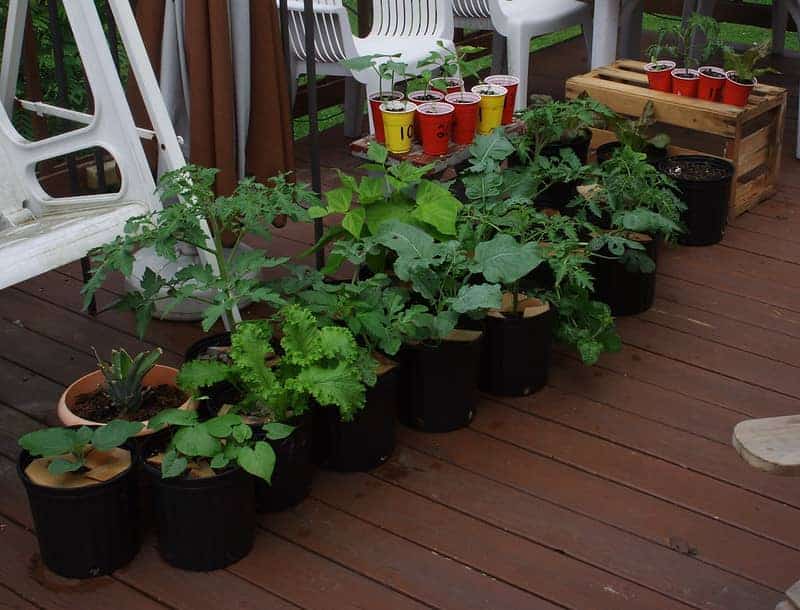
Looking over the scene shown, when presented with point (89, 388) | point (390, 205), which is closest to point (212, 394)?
point (89, 388)

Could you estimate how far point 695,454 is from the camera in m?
2.40

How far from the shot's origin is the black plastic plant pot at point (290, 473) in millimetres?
2127

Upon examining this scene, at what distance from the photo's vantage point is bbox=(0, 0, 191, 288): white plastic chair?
221 cm

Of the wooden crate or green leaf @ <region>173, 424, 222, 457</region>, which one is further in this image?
the wooden crate

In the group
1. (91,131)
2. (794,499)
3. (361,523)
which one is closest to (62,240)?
(91,131)

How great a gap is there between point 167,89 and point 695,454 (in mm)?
1565

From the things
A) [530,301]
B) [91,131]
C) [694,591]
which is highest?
[91,131]

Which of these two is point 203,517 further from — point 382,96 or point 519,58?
point 519,58

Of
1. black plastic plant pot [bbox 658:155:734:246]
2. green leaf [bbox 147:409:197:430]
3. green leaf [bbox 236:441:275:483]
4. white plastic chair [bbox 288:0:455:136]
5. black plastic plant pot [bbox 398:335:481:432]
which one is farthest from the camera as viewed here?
white plastic chair [bbox 288:0:455:136]

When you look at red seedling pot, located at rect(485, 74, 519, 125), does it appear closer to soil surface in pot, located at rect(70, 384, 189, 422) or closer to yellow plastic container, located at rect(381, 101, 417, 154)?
yellow plastic container, located at rect(381, 101, 417, 154)

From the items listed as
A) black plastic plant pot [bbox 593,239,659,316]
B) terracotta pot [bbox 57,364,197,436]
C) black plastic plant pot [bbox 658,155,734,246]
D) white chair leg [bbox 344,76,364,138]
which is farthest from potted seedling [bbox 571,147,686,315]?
white chair leg [bbox 344,76,364,138]

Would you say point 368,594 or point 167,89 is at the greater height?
point 167,89

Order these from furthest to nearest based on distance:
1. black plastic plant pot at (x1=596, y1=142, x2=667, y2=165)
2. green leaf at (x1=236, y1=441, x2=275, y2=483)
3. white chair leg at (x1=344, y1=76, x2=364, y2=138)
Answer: white chair leg at (x1=344, y1=76, x2=364, y2=138) < black plastic plant pot at (x1=596, y1=142, x2=667, y2=165) < green leaf at (x1=236, y1=441, x2=275, y2=483)

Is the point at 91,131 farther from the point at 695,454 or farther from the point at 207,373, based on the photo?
the point at 695,454
